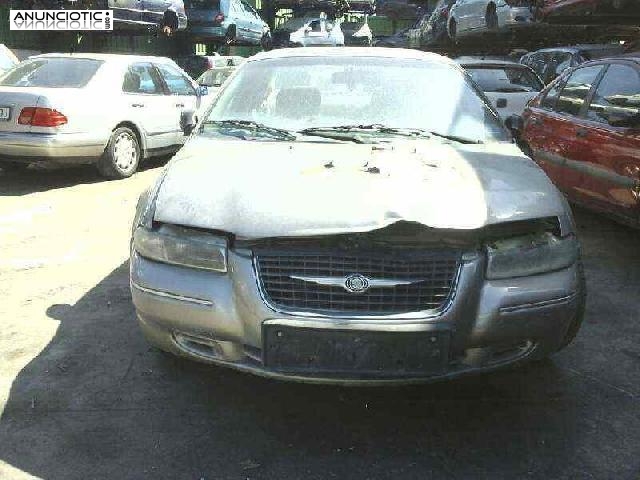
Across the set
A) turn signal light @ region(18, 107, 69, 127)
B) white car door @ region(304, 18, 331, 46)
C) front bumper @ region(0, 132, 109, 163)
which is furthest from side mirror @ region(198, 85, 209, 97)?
white car door @ region(304, 18, 331, 46)

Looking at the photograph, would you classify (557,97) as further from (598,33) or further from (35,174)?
(598,33)

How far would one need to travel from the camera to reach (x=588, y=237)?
597 centimetres

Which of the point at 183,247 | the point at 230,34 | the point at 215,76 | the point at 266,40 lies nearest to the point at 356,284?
the point at 183,247

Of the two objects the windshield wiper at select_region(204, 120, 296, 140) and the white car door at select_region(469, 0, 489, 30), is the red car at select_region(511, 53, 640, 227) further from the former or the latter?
the white car door at select_region(469, 0, 489, 30)

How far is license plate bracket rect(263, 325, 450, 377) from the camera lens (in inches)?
97.0

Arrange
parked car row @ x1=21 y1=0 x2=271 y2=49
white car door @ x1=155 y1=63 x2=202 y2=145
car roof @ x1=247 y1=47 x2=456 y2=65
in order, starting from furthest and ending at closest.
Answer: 1. parked car row @ x1=21 y1=0 x2=271 y2=49
2. white car door @ x1=155 y1=63 x2=202 y2=145
3. car roof @ x1=247 y1=47 x2=456 y2=65

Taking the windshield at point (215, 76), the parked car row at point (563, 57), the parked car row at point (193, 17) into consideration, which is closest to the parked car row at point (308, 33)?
Result: the parked car row at point (193, 17)

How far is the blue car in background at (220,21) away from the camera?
65.2ft

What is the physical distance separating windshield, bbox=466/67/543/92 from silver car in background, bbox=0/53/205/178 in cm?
415

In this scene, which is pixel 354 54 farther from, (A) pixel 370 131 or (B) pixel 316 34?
(B) pixel 316 34

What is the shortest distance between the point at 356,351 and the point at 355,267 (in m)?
0.31

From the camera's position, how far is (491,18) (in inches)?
617

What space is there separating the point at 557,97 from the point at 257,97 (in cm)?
371

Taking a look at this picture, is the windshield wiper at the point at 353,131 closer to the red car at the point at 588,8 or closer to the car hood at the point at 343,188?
the car hood at the point at 343,188
